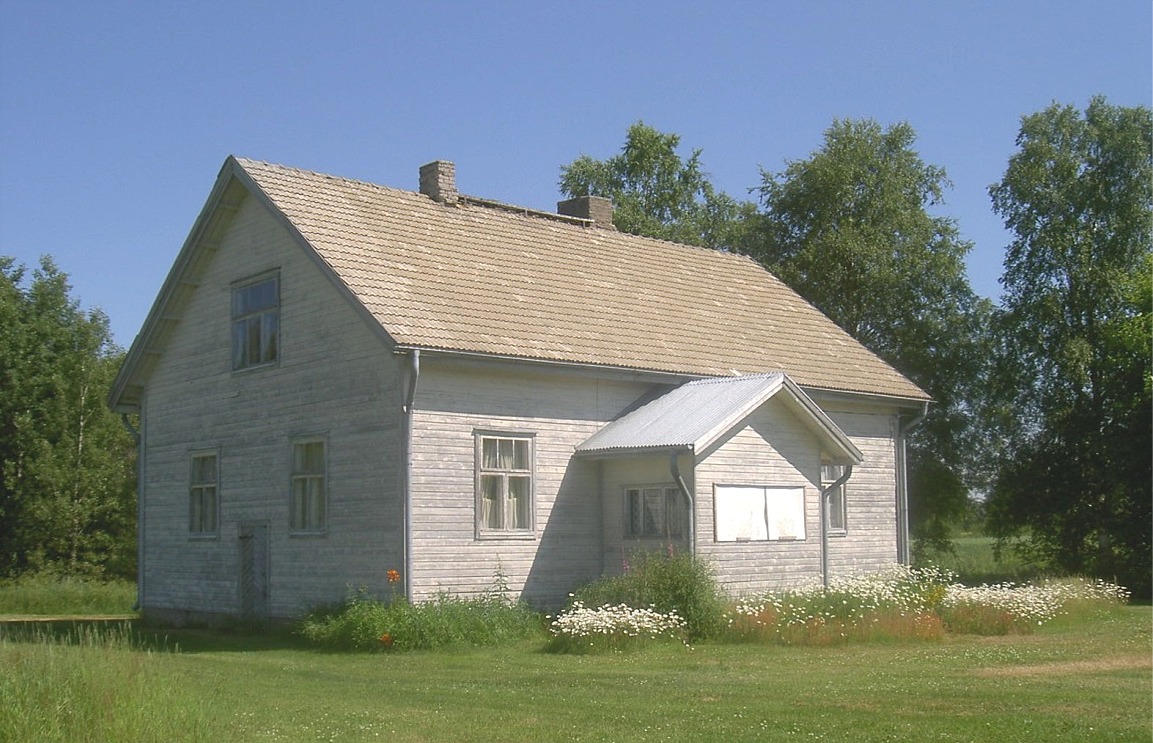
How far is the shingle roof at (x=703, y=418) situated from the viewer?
21297mm

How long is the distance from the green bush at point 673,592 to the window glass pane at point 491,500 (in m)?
2.07

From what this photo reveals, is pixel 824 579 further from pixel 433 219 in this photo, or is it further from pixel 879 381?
pixel 433 219

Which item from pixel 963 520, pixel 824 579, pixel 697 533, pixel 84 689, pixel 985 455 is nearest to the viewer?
pixel 84 689

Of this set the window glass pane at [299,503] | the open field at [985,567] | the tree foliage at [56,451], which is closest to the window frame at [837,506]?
the open field at [985,567]

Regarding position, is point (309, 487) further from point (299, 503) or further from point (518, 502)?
point (518, 502)

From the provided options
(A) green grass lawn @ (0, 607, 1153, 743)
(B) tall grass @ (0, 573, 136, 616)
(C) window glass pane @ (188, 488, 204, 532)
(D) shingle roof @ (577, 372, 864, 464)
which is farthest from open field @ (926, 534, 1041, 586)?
(B) tall grass @ (0, 573, 136, 616)

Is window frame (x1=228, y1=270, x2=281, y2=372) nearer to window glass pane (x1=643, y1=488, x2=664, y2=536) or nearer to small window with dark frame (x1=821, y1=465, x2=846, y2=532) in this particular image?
window glass pane (x1=643, y1=488, x2=664, y2=536)

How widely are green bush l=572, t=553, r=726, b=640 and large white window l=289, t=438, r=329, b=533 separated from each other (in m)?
4.86

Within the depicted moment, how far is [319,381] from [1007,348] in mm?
23744

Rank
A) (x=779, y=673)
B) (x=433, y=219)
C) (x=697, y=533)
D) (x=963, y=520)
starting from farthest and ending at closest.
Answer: (x=963, y=520) < (x=433, y=219) < (x=697, y=533) < (x=779, y=673)

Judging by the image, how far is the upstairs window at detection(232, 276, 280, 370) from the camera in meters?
23.5

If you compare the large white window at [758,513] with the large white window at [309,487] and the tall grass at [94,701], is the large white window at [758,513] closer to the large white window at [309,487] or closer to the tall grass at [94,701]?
the large white window at [309,487]

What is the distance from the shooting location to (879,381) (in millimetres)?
28344

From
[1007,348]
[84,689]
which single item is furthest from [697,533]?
[1007,348]
